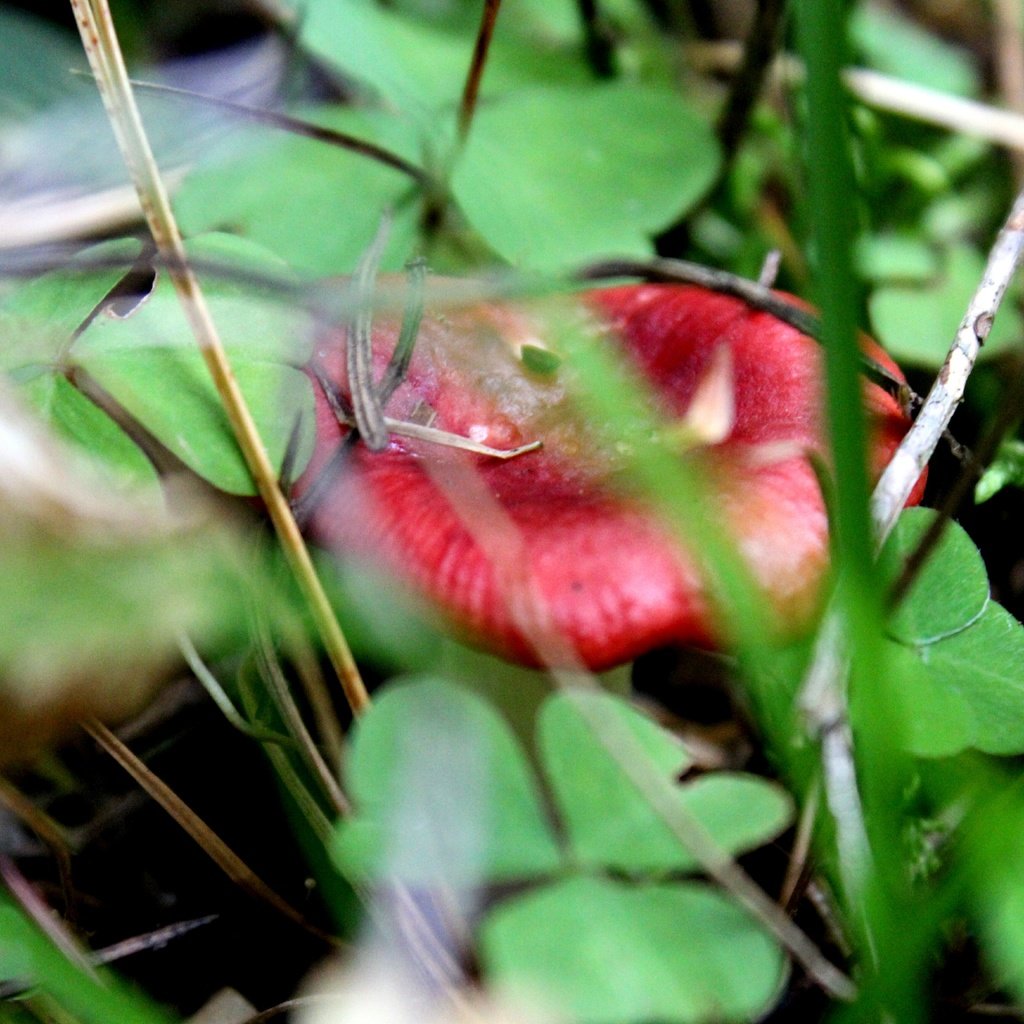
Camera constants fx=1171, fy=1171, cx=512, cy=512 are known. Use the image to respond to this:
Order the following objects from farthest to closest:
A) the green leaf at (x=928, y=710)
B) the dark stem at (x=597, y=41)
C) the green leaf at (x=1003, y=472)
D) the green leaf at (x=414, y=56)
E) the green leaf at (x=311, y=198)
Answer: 1. the dark stem at (x=597, y=41)
2. the green leaf at (x=414, y=56)
3. the green leaf at (x=311, y=198)
4. the green leaf at (x=1003, y=472)
5. the green leaf at (x=928, y=710)

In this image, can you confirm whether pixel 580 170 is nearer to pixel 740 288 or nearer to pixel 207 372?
pixel 740 288

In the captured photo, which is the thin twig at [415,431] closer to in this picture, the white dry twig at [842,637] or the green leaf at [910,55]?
the white dry twig at [842,637]

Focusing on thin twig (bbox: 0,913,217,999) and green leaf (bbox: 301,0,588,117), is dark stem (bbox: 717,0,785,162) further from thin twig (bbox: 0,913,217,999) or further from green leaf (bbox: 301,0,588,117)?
thin twig (bbox: 0,913,217,999)

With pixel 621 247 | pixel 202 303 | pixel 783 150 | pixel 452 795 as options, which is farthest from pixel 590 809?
pixel 783 150

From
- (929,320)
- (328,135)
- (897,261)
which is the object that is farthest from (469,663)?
(897,261)

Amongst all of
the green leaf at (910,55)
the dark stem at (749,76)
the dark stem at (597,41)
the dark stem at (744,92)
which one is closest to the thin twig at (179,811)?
the dark stem at (744,92)
